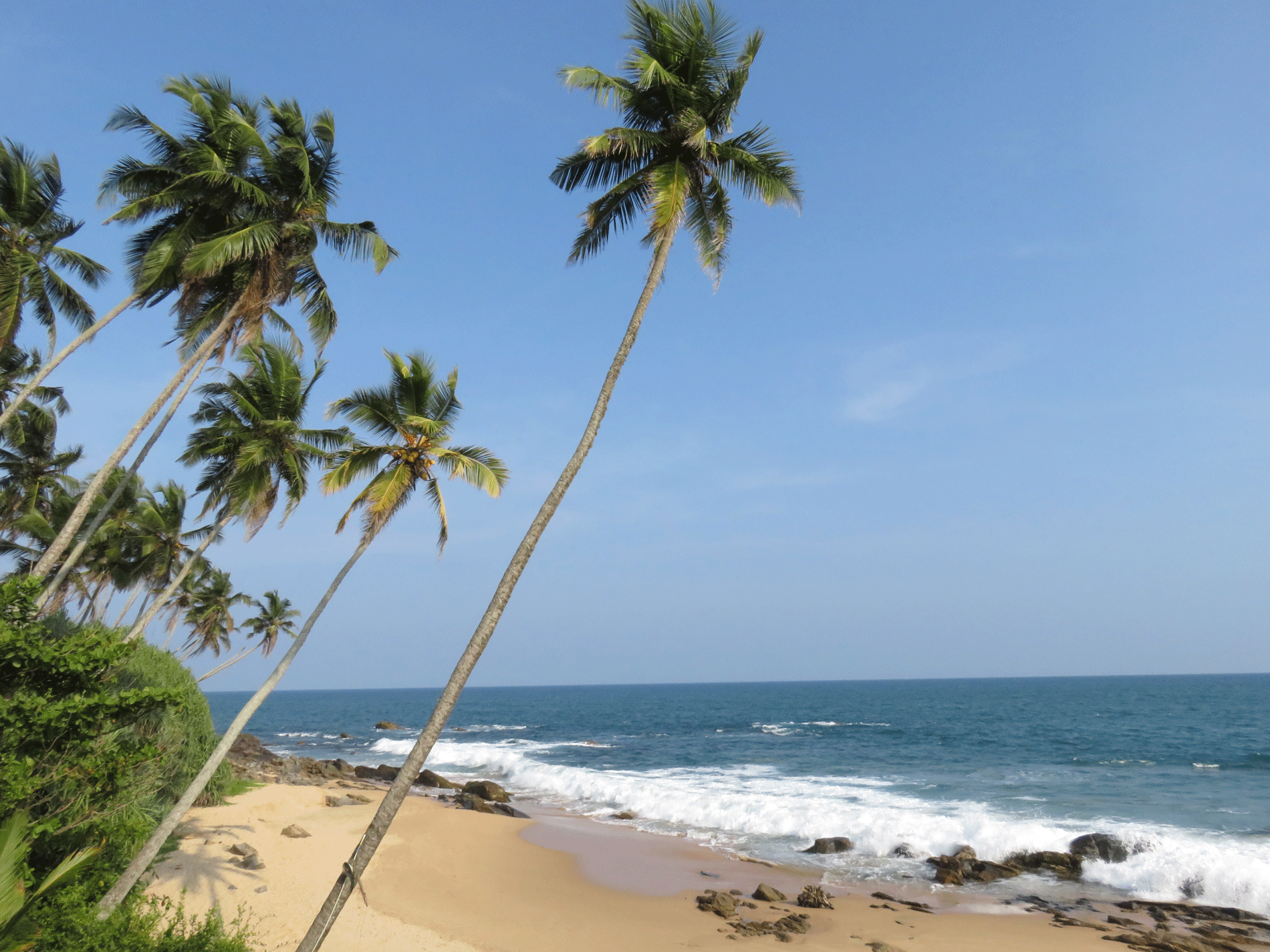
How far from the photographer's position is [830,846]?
20.2 meters

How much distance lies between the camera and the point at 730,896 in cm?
1492

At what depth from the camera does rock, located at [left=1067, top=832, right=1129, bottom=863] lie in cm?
1803

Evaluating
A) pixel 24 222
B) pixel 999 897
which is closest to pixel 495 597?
pixel 24 222

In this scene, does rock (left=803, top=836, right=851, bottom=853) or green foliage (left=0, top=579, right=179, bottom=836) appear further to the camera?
rock (left=803, top=836, right=851, bottom=853)

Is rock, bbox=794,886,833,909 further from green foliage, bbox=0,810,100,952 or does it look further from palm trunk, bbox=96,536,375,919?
green foliage, bbox=0,810,100,952

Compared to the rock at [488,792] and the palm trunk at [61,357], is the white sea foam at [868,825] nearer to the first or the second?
the rock at [488,792]

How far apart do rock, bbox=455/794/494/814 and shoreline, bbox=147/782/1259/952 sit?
4.88m

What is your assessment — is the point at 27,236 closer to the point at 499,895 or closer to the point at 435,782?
the point at 499,895

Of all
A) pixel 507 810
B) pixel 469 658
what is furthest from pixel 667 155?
pixel 507 810

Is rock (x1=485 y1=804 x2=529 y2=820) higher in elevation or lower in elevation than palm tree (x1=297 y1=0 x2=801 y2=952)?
lower

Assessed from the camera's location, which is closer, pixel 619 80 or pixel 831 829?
pixel 619 80

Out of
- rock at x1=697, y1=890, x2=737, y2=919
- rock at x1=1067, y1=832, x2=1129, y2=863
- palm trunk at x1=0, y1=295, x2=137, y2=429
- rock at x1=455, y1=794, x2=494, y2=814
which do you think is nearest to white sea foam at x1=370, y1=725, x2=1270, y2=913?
rock at x1=1067, y1=832, x2=1129, y2=863

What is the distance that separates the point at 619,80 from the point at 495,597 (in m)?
6.84

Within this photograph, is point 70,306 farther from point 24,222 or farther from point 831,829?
point 831,829
